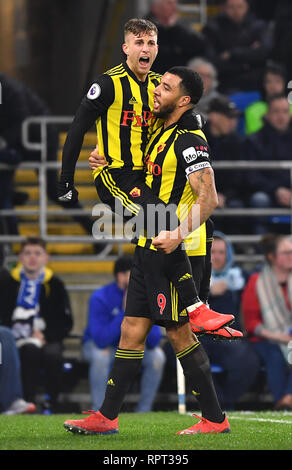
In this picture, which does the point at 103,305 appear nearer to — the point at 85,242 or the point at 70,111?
the point at 85,242

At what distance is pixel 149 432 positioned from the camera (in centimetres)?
628

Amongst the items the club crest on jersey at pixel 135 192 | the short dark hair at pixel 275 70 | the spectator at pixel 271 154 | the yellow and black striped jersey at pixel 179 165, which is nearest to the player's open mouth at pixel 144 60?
the yellow and black striped jersey at pixel 179 165

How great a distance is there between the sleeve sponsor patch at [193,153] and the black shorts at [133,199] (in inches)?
12.3

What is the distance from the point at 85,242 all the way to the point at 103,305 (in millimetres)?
1609

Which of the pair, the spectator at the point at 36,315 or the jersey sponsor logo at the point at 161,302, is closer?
the jersey sponsor logo at the point at 161,302

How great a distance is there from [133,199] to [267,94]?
7170mm

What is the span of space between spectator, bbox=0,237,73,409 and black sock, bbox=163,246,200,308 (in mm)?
4134

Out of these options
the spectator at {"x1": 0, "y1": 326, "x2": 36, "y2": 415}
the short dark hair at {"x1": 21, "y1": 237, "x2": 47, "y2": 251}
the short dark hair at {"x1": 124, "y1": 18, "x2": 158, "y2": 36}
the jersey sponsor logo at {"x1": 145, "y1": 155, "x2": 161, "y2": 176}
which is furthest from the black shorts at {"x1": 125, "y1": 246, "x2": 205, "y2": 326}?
the short dark hair at {"x1": 21, "y1": 237, "x2": 47, "y2": 251}

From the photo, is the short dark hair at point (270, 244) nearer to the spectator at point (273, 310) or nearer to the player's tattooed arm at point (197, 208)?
the spectator at point (273, 310)

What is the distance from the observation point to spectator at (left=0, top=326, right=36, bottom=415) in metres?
8.96

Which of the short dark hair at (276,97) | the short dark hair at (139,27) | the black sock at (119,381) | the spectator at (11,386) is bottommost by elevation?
the spectator at (11,386)

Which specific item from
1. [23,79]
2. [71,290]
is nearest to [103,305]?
[71,290]

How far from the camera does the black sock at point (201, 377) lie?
19.3 feet

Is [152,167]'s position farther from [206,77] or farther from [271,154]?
[206,77]
